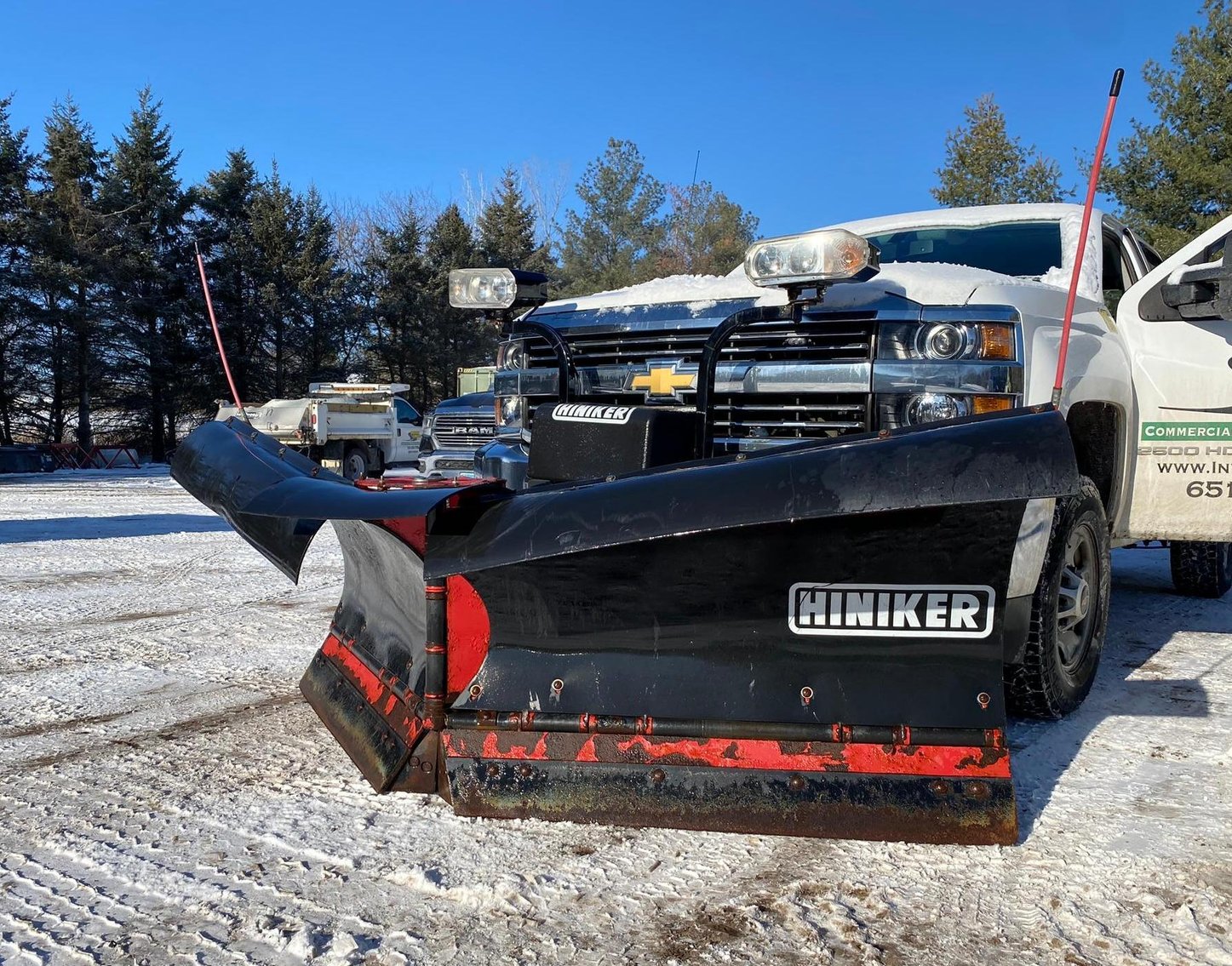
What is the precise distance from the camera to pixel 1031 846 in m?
2.52

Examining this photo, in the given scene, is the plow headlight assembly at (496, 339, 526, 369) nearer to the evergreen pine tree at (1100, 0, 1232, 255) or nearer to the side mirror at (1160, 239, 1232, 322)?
the side mirror at (1160, 239, 1232, 322)

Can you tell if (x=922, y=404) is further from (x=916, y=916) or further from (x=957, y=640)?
(x=916, y=916)

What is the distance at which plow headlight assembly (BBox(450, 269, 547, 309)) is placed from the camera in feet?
13.9

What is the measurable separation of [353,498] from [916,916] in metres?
1.59

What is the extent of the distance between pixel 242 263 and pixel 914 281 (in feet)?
110

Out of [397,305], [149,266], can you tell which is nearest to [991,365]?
[149,266]

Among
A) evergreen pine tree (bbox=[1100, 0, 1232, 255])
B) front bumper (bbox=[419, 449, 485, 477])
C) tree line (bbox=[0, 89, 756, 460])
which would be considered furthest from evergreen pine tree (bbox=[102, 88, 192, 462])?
evergreen pine tree (bbox=[1100, 0, 1232, 255])

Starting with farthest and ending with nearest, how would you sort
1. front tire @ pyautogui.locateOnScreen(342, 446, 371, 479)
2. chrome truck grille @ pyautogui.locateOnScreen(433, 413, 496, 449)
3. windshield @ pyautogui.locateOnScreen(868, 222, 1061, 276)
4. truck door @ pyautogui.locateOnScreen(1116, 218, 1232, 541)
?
1. front tire @ pyautogui.locateOnScreen(342, 446, 371, 479)
2. chrome truck grille @ pyautogui.locateOnScreen(433, 413, 496, 449)
3. windshield @ pyautogui.locateOnScreen(868, 222, 1061, 276)
4. truck door @ pyautogui.locateOnScreen(1116, 218, 1232, 541)

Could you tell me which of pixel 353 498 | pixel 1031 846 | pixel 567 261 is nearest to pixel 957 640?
pixel 1031 846

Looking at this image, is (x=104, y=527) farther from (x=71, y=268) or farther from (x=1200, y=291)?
(x=71, y=268)

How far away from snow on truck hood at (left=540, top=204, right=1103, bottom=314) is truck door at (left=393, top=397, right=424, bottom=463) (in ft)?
56.7

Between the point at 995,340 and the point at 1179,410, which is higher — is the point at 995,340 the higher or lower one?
the higher one

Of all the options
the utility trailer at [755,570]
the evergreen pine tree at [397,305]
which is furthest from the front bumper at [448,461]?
the evergreen pine tree at [397,305]

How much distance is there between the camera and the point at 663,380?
371cm
